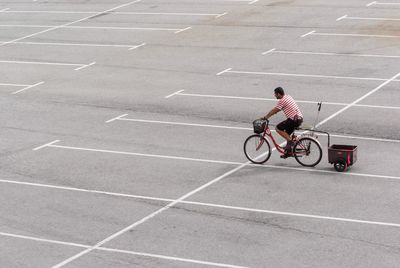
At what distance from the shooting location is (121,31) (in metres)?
39.0

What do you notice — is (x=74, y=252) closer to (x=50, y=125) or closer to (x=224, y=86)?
(x=50, y=125)

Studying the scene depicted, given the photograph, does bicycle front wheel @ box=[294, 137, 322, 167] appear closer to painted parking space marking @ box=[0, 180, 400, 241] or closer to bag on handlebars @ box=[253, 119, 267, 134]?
bag on handlebars @ box=[253, 119, 267, 134]

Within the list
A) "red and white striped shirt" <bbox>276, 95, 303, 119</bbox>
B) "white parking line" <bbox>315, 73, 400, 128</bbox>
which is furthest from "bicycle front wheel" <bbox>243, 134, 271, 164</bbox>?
"white parking line" <bbox>315, 73, 400, 128</bbox>

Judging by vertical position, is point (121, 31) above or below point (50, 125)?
above

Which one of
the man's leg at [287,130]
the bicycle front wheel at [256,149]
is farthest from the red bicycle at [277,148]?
the man's leg at [287,130]

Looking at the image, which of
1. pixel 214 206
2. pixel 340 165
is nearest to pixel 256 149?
pixel 340 165

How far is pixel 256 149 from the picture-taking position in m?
21.4

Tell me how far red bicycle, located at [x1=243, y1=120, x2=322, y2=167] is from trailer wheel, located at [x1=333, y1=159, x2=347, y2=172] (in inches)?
21.8

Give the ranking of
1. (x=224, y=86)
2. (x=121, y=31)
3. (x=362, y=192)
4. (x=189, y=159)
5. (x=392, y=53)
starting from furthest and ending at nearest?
(x=121, y=31) < (x=392, y=53) < (x=224, y=86) < (x=189, y=159) < (x=362, y=192)

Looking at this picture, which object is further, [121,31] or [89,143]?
[121,31]

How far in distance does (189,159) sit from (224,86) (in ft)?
24.5

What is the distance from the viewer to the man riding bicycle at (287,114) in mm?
20547

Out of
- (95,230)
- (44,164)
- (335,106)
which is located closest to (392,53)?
(335,106)

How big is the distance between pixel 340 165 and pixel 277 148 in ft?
6.07
